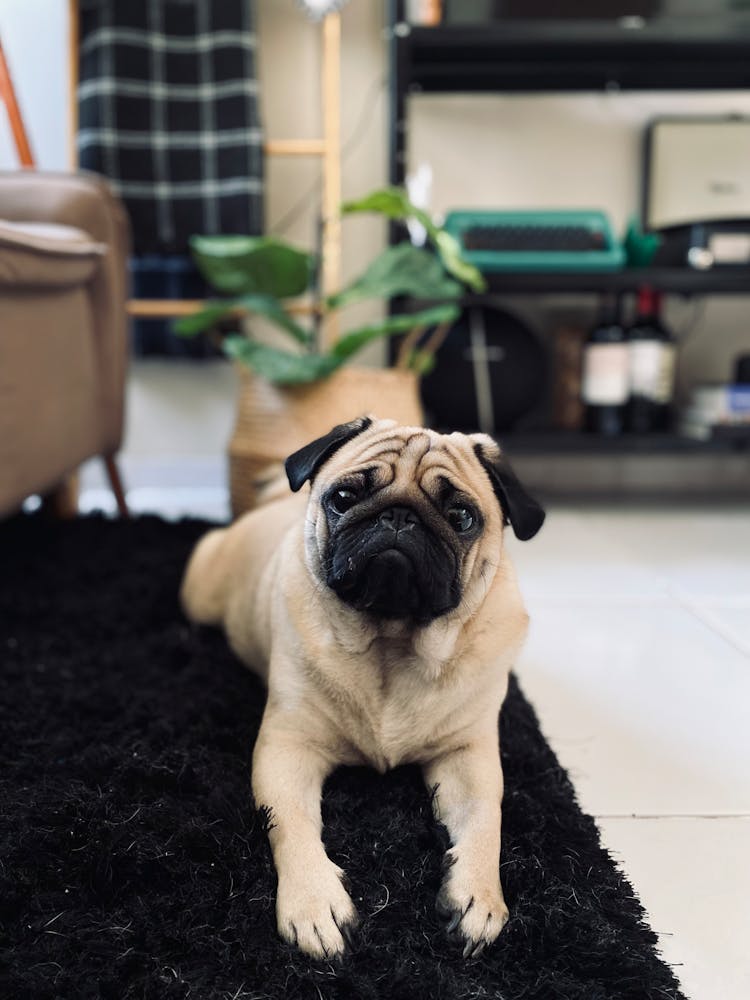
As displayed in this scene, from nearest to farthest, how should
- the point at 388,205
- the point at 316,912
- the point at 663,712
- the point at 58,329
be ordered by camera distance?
the point at 316,912
the point at 663,712
the point at 58,329
the point at 388,205

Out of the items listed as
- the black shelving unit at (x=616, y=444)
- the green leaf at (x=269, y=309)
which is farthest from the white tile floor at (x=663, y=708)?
the green leaf at (x=269, y=309)

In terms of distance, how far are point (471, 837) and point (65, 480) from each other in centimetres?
155

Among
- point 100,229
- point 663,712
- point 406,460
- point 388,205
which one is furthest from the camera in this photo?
point 388,205

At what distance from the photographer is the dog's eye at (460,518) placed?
0.84 m

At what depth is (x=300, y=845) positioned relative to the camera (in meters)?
0.73

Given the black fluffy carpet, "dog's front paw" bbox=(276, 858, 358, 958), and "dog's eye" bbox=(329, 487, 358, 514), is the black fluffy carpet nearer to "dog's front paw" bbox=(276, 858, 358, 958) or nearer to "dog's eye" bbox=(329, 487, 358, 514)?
"dog's front paw" bbox=(276, 858, 358, 958)

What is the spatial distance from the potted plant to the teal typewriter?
27cm

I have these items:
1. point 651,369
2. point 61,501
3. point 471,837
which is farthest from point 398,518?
point 651,369

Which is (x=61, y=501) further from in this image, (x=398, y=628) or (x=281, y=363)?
(x=398, y=628)

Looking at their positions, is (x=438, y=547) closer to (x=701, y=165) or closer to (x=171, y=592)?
(x=171, y=592)

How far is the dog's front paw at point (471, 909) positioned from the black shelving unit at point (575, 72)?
5.52 ft

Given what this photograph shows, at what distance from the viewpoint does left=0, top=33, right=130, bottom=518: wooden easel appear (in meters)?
1.95

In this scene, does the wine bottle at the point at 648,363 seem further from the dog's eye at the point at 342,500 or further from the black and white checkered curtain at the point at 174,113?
the dog's eye at the point at 342,500

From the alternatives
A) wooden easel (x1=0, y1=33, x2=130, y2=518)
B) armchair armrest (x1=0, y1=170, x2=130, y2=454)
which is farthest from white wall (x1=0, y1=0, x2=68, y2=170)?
armchair armrest (x1=0, y1=170, x2=130, y2=454)
